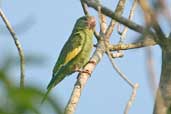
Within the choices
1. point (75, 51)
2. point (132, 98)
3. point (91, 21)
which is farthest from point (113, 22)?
point (132, 98)

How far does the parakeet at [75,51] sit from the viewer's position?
6445 millimetres

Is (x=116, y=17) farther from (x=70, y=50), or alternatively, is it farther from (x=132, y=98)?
(x=70, y=50)

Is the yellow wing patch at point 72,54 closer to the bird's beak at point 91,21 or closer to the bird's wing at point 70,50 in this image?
the bird's wing at point 70,50

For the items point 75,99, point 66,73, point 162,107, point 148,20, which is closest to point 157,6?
point 148,20

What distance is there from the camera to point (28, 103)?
103cm

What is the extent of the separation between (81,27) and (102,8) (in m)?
4.74

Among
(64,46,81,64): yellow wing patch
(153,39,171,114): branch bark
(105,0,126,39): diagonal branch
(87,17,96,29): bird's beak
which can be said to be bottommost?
(153,39,171,114): branch bark

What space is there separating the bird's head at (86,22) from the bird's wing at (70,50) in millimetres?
141

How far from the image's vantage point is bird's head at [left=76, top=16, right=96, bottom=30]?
21.5ft

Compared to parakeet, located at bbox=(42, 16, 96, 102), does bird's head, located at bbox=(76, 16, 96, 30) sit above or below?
above

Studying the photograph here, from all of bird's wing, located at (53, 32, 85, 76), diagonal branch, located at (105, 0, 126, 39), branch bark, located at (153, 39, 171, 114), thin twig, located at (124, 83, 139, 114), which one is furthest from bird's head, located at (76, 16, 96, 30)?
branch bark, located at (153, 39, 171, 114)

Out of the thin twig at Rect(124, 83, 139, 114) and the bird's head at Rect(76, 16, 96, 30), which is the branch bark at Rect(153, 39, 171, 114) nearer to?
the thin twig at Rect(124, 83, 139, 114)

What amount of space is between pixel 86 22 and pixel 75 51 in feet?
1.53

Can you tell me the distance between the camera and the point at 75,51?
662 centimetres
